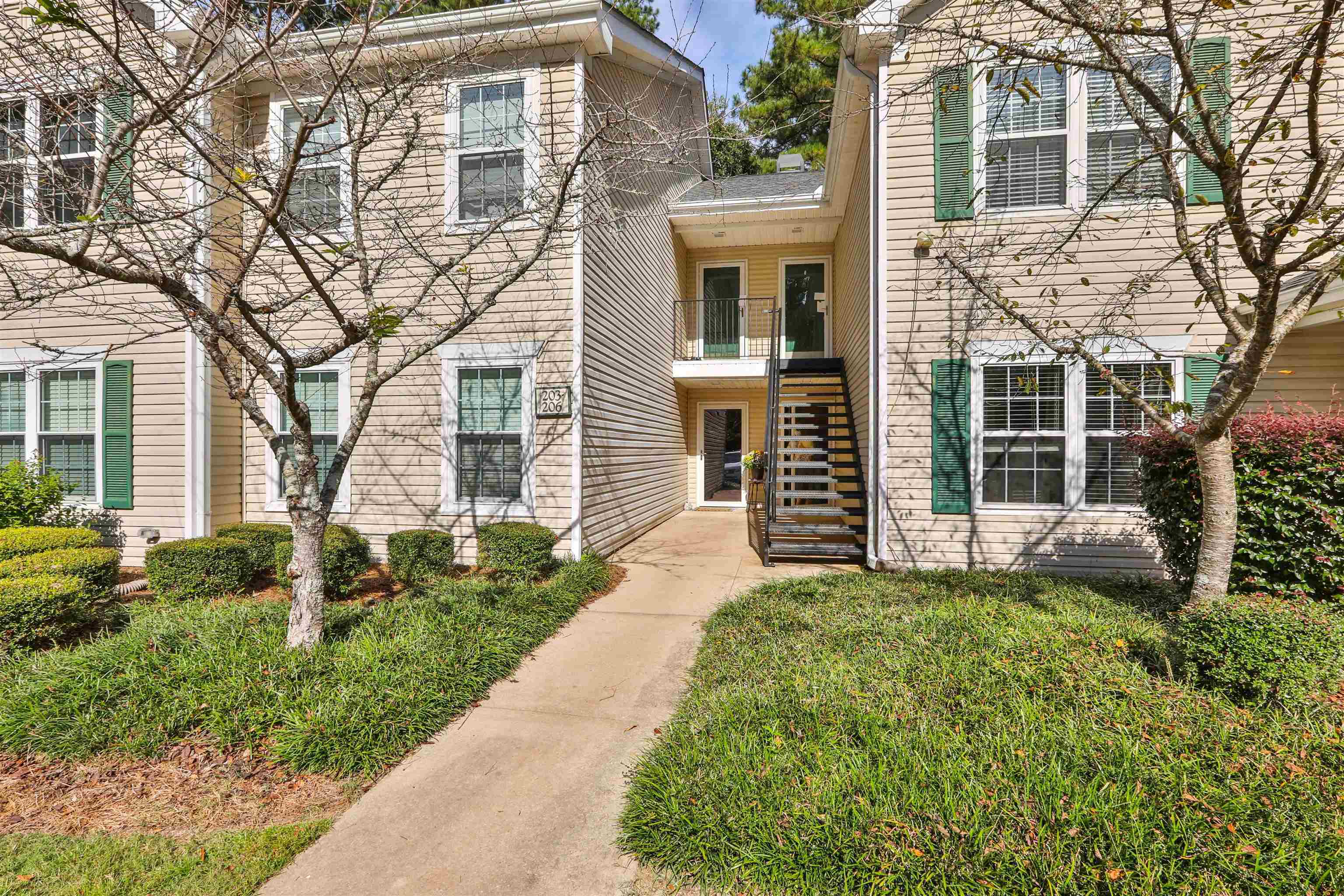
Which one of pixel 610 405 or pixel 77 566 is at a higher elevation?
pixel 610 405

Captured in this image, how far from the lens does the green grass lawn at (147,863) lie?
2.11 m

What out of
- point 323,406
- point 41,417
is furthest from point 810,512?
point 41,417

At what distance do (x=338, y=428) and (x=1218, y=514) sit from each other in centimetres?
780

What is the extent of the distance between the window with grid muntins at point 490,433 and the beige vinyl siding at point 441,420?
230mm

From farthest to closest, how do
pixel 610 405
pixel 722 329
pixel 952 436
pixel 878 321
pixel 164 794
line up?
pixel 722 329
pixel 610 405
pixel 878 321
pixel 952 436
pixel 164 794

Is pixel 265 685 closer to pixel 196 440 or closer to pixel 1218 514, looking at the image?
pixel 196 440

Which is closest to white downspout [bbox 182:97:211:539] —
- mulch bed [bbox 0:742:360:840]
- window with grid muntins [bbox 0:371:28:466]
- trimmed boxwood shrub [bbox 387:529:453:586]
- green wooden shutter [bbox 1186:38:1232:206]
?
window with grid muntins [bbox 0:371:28:466]

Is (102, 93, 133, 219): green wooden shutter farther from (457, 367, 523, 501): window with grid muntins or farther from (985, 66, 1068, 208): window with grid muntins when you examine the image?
(985, 66, 1068, 208): window with grid muntins

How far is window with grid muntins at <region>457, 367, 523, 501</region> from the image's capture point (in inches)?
251

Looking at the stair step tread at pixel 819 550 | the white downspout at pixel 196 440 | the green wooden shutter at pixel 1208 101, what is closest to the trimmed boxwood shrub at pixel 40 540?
the white downspout at pixel 196 440

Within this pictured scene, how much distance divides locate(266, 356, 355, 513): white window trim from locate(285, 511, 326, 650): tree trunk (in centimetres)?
279

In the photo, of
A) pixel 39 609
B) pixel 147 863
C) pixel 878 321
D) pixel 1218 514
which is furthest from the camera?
pixel 878 321

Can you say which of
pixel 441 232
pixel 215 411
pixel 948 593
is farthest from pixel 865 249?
pixel 215 411

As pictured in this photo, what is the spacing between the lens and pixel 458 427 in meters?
6.45
